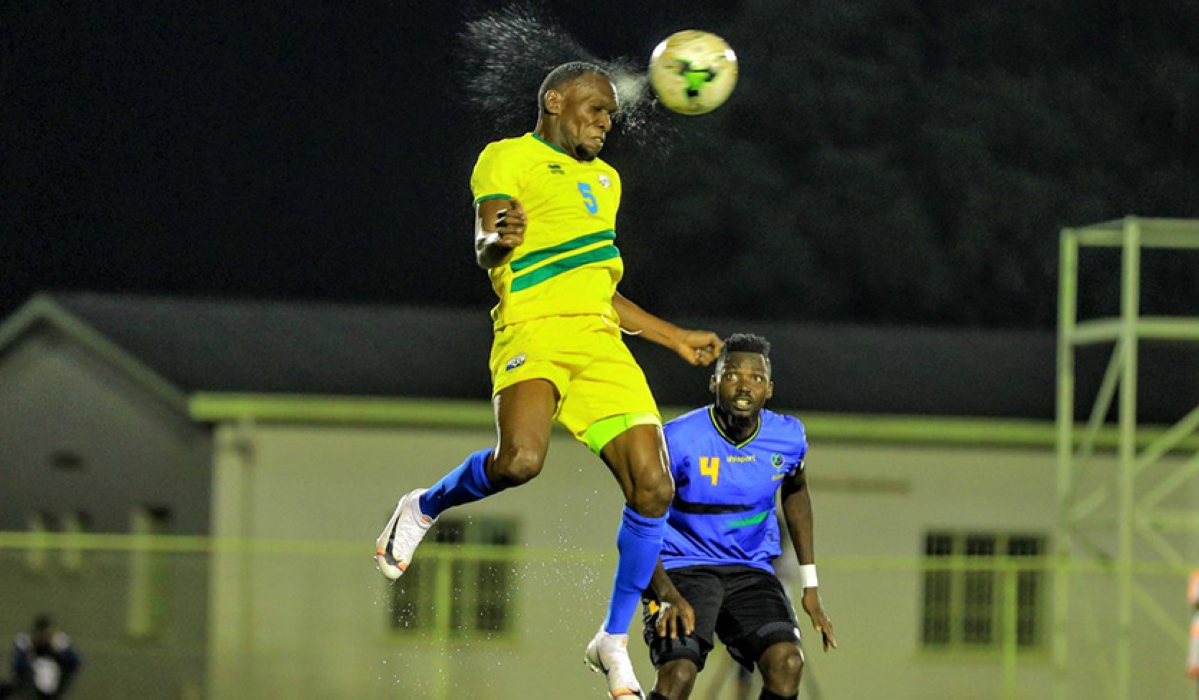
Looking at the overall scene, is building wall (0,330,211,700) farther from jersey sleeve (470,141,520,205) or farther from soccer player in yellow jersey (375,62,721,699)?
jersey sleeve (470,141,520,205)

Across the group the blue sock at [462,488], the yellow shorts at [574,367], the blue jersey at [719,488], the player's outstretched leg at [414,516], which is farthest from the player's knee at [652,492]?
the blue jersey at [719,488]

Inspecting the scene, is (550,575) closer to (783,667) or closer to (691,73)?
(783,667)

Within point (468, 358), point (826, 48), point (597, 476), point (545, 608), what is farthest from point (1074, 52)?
point (545, 608)

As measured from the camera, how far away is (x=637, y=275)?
38.2 meters

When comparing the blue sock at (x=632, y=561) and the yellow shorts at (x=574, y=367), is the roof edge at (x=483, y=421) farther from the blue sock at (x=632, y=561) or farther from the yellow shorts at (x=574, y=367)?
the yellow shorts at (x=574, y=367)

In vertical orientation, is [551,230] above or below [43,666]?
above

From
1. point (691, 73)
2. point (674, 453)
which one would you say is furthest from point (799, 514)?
point (691, 73)

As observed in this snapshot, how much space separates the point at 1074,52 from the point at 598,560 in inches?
1000

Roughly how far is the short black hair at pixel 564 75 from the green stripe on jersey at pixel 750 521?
228cm

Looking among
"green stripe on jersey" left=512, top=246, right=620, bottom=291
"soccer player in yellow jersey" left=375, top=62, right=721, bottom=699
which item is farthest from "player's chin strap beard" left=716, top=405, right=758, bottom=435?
"green stripe on jersey" left=512, top=246, right=620, bottom=291

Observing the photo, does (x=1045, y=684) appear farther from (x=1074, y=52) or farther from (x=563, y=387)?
(x=1074, y=52)

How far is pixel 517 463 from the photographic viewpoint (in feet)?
29.3

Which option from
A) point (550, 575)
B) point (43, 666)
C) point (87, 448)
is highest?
point (87, 448)

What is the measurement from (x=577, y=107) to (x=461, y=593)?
39.0 feet
